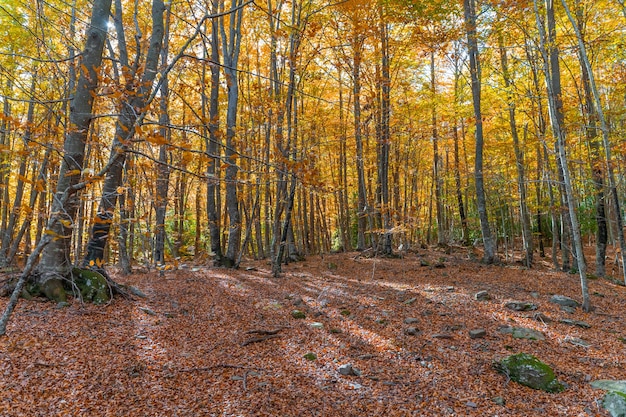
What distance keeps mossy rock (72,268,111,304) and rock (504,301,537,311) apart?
281 inches

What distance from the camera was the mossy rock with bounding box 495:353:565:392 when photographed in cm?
411

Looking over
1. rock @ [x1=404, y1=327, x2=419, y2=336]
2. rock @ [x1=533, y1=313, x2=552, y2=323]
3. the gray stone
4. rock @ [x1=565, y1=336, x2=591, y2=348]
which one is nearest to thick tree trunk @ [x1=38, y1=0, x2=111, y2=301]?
rock @ [x1=404, y1=327, x2=419, y2=336]

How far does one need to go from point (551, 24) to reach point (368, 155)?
7829mm

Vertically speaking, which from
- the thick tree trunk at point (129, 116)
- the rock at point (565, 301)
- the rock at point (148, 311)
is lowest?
the rock at point (565, 301)

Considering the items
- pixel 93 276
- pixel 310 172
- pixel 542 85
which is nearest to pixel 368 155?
pixel 542 85

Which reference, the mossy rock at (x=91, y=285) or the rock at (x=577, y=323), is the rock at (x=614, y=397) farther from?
the mossy rock at (x=91, y=285)

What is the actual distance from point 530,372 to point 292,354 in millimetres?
2941

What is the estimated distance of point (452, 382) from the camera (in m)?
4.16

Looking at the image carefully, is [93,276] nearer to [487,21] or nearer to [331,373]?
[331,373]

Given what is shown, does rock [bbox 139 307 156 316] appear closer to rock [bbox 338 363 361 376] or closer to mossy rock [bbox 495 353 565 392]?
rock [bbox 338 363 361 376]

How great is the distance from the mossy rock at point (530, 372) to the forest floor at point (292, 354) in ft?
0.35

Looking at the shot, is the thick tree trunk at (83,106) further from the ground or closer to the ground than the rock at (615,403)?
further from the ground

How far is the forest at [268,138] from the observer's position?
316 cm

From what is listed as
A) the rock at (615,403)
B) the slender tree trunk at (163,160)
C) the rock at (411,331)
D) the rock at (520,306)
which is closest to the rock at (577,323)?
the rock at (520,306)
